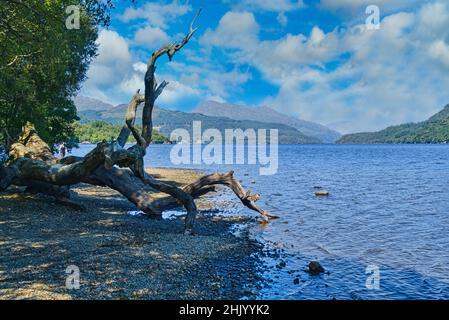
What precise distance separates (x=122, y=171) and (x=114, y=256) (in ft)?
31.4

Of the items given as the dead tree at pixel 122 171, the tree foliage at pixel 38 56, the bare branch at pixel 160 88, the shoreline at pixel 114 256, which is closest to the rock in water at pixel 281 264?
the shoreline at pixel 114 256

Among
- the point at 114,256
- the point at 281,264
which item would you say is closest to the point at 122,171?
the point at 114,256

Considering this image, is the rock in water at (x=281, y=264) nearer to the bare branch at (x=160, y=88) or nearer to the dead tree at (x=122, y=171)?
the dead tree at (x=122, y=171)

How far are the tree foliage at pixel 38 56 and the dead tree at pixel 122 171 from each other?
435 centimetres

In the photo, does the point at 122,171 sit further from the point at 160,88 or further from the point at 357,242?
the point at 357,242

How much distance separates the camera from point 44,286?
38.9ft

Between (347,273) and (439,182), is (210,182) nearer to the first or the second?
(347,273)

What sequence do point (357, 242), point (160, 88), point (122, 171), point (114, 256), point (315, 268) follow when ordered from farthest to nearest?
point (122, 171)
point (357, 242)
point (160, 88)
point (315, 268)
point (114, 256)

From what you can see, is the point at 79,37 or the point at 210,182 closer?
the point at 79,37

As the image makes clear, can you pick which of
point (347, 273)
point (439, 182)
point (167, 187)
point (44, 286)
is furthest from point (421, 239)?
point (439, 182)

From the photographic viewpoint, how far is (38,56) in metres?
21.5

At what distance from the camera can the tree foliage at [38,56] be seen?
58.4ft
